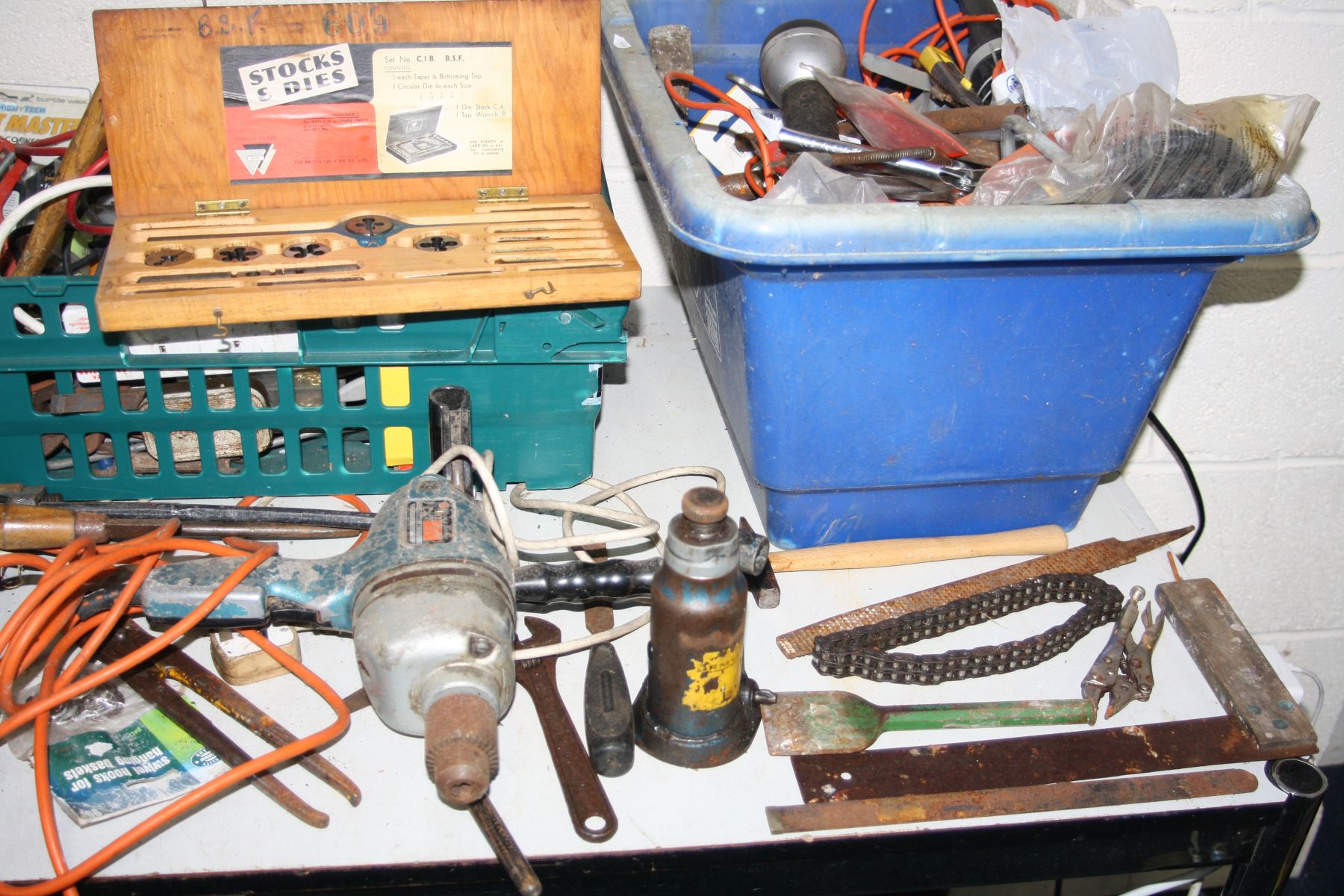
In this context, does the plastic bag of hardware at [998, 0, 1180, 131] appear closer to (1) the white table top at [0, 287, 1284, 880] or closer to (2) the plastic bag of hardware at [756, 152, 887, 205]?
(2) the plastic bag of hardware at [756, 152, 887, 205]

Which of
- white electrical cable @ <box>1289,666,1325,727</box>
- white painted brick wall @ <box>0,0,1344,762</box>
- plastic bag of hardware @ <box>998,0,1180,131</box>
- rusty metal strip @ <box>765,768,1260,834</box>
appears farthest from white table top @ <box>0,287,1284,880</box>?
white electrical cable @ <box>1289,666,1325,727</box>

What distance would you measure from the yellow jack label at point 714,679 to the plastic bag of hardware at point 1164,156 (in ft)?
1.04

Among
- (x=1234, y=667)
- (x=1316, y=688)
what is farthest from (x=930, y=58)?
(x=1316, y=688)

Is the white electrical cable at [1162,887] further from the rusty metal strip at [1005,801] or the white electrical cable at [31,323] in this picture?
the white electrical cable at [31,323]

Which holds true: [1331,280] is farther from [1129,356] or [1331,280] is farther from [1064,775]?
[1064,775]

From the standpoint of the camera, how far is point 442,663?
526 mm

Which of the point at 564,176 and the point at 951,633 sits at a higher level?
the point at 564,176

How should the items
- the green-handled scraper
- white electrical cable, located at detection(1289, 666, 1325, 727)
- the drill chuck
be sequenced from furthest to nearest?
white electrical cable, located at detection(1289, 666, 1325, 727), the green-handled scraper, the drill chuck

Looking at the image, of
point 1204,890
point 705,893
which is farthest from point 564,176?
point 1204,890

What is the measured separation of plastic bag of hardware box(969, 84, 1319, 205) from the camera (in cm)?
61

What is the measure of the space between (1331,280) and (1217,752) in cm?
66

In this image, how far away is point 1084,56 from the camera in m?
0.76

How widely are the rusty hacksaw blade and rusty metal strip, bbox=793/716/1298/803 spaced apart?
94mm

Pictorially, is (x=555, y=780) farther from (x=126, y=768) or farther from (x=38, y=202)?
(x=38, y=202)
